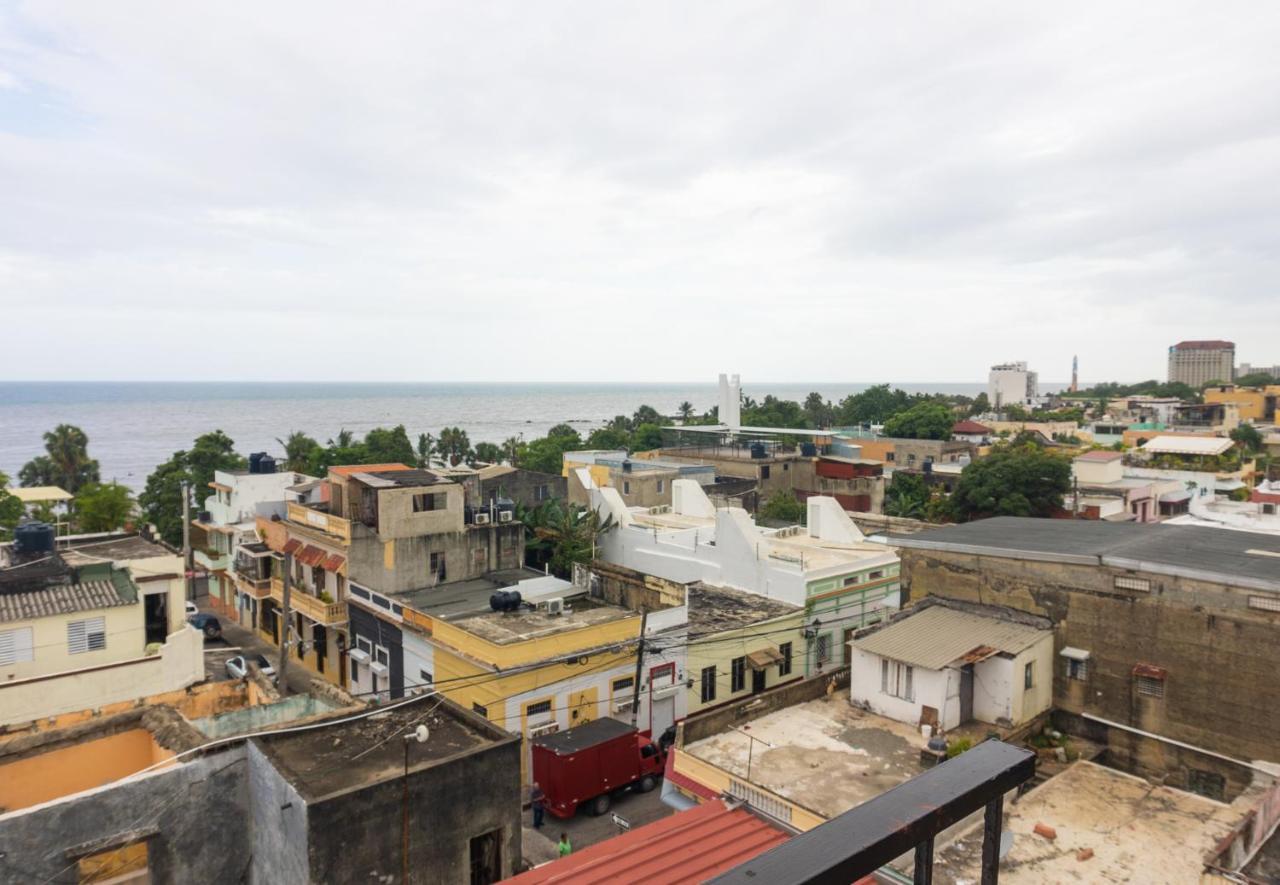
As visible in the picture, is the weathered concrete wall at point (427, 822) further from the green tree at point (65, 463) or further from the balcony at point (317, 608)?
the green tree at point (65, 463)

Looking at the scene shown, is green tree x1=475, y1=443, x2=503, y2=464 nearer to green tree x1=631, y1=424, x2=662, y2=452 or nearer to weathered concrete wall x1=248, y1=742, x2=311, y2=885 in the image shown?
green tree x1=631, y1=424, x2=662, y2=452

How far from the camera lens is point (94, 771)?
13992 millimetres

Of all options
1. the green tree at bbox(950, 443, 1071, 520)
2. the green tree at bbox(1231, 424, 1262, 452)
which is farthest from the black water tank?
the green tree at bbox(1231, 424, 1262, 452)

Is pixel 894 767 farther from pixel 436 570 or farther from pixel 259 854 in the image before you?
pixel 436 570

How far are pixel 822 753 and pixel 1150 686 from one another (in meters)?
9.11

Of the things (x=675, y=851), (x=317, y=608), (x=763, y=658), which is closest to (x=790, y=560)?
(x=763, y=658)

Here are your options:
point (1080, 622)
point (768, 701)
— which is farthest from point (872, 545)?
point (768, 701)

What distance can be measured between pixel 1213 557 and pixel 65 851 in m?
25.8

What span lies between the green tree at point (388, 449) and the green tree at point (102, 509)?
1117 inches

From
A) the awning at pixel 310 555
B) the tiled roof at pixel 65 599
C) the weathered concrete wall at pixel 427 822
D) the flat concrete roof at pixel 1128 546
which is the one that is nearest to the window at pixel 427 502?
the awning at pixel 310 555

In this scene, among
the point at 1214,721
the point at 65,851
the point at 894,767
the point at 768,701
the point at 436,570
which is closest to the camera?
the point at 65,851

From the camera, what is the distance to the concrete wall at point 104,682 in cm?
2061

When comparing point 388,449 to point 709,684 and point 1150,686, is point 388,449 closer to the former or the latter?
point 709,684

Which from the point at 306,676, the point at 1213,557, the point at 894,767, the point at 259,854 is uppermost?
the point at 1213,557
